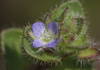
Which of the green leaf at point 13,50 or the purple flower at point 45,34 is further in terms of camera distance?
the green leaf at point 13,50

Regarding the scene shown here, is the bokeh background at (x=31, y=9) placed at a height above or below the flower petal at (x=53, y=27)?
above

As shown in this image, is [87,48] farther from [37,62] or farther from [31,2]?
[31,2]

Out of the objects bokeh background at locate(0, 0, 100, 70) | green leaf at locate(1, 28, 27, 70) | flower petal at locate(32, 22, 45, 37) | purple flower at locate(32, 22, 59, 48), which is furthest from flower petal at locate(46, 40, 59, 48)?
bokeh background at locate(0, 0, 100, 70)

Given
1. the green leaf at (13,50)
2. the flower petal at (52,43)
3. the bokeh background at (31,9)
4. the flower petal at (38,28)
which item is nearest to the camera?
the flower petal at (52,43)

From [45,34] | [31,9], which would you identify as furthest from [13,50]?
[31,9]

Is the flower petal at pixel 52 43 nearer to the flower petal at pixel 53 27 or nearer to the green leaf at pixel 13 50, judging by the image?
the flower petal at pixel 53 27

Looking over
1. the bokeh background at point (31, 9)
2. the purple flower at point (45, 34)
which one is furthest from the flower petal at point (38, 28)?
the bokeh background at point (31, 9)

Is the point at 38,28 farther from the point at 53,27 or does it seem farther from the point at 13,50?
the point at 13,50

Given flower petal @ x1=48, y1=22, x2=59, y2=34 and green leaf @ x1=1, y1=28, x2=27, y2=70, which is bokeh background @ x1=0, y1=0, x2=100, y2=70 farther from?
flower petal @ x1=48, y1=22, x2=59, y2=34

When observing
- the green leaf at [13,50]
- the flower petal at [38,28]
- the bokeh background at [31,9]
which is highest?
the bokeh background at [31,9]
